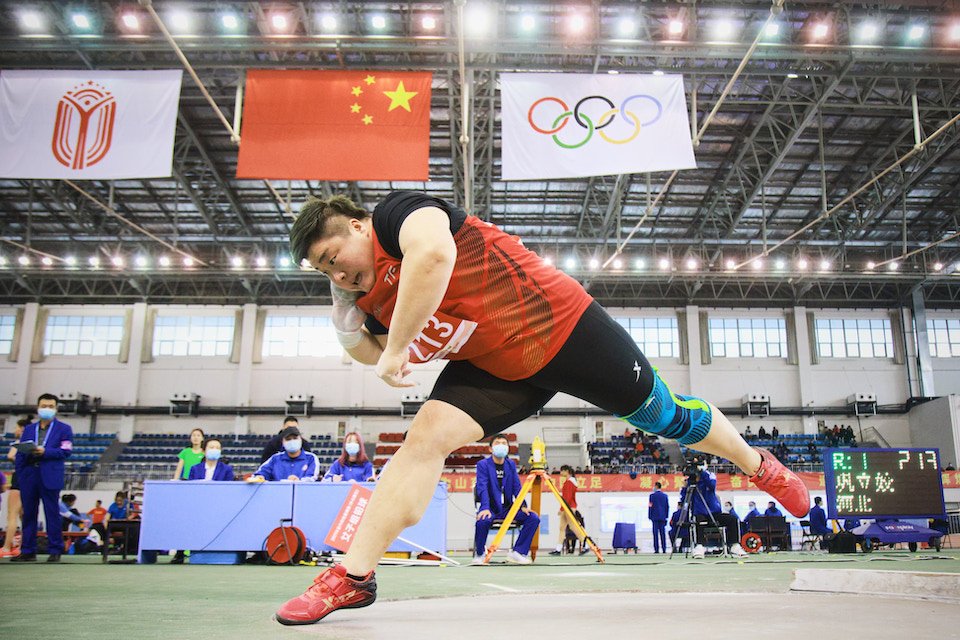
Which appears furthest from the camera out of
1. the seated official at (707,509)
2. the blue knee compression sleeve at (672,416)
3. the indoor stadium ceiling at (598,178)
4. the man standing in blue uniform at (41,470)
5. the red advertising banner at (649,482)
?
the red advertising banner at (649,482)

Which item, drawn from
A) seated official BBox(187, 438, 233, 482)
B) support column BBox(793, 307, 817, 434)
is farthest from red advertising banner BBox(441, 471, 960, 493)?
seated official BBox(187, 438, 233, 482)

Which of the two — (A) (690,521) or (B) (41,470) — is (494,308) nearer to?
(B) (41,470)

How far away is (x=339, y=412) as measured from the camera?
88.9 ft

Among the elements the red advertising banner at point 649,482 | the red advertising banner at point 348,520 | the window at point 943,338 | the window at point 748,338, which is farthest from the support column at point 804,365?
the red advertising banner at point 348,520

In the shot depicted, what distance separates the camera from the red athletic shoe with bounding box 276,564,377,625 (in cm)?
190

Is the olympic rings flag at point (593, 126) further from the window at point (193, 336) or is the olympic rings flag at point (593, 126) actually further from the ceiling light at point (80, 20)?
the window at point (193, 336)

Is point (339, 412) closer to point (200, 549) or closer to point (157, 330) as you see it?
point (157, 330)

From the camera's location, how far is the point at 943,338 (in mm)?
27938

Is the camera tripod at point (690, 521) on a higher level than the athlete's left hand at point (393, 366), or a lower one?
lower

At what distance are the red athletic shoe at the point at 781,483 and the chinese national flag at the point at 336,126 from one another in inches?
260

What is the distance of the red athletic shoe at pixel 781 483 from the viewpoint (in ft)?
9.05

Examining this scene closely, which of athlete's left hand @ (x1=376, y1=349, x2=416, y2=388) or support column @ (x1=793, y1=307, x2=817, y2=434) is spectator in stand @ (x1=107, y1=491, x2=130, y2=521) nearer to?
athlete's left hand @ (x1=376, y1=349, x2=416, y2=388)

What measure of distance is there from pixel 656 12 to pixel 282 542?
450 inches

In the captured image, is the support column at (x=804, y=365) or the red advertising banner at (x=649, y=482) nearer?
the red advertising banner at (x=649, y=482)
